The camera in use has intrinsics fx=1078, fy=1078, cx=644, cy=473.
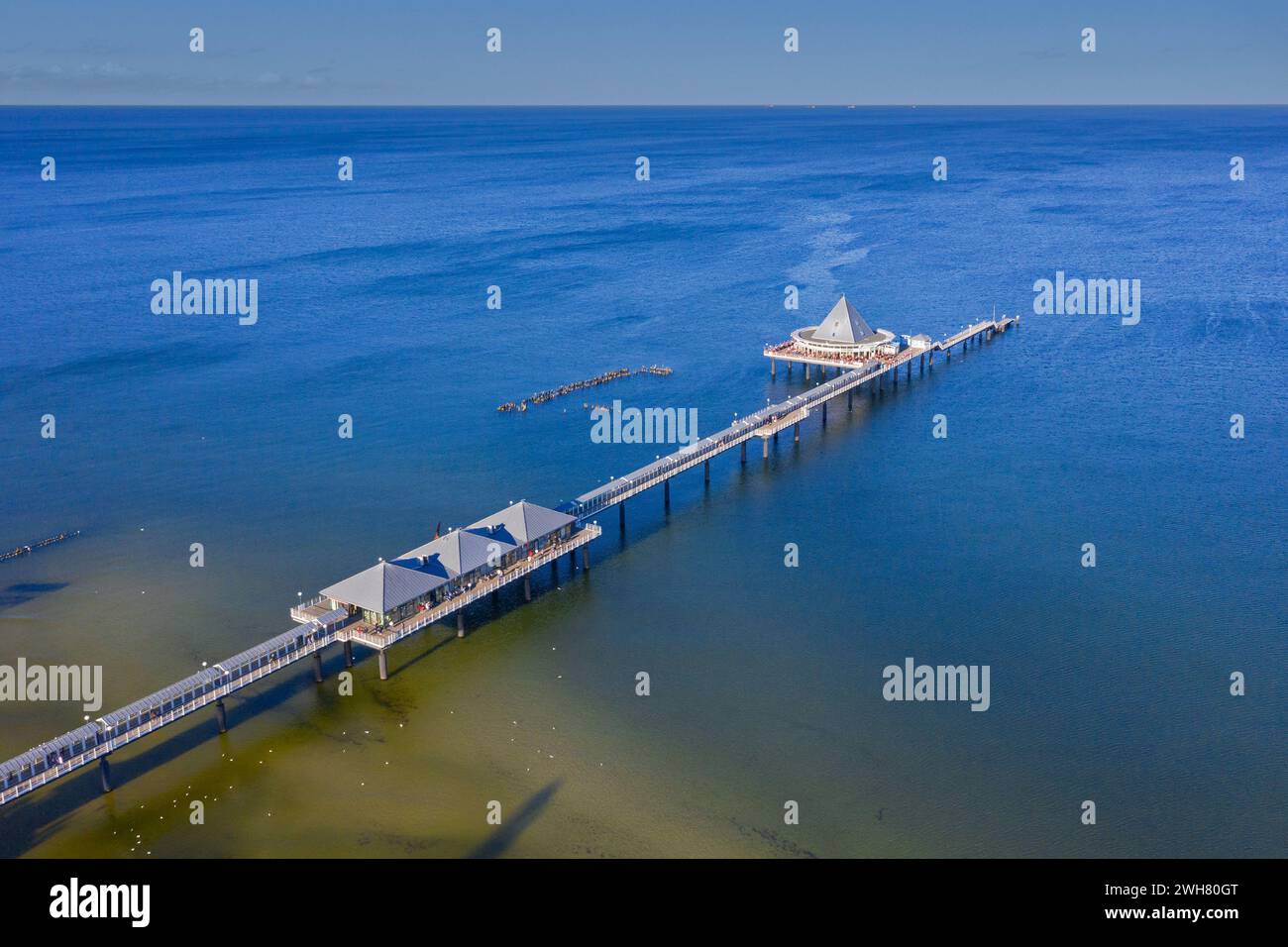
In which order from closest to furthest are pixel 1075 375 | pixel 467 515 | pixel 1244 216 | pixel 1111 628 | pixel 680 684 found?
pixel 680 684, pixel 1111 628, pixel 467 515, pixel 1075 375, pixel 1244 216

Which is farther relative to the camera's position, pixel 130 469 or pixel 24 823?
pixel 130 469

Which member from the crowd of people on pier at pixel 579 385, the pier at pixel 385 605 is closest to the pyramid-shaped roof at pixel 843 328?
the crowd of people on pier at pixel 579 385

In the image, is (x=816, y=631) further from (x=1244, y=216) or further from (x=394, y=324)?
(x=1244, y=216)

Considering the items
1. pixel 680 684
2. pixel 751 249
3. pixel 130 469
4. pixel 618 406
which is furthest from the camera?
pixel 751 249

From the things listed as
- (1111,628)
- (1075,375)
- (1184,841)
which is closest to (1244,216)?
(1075,375)
